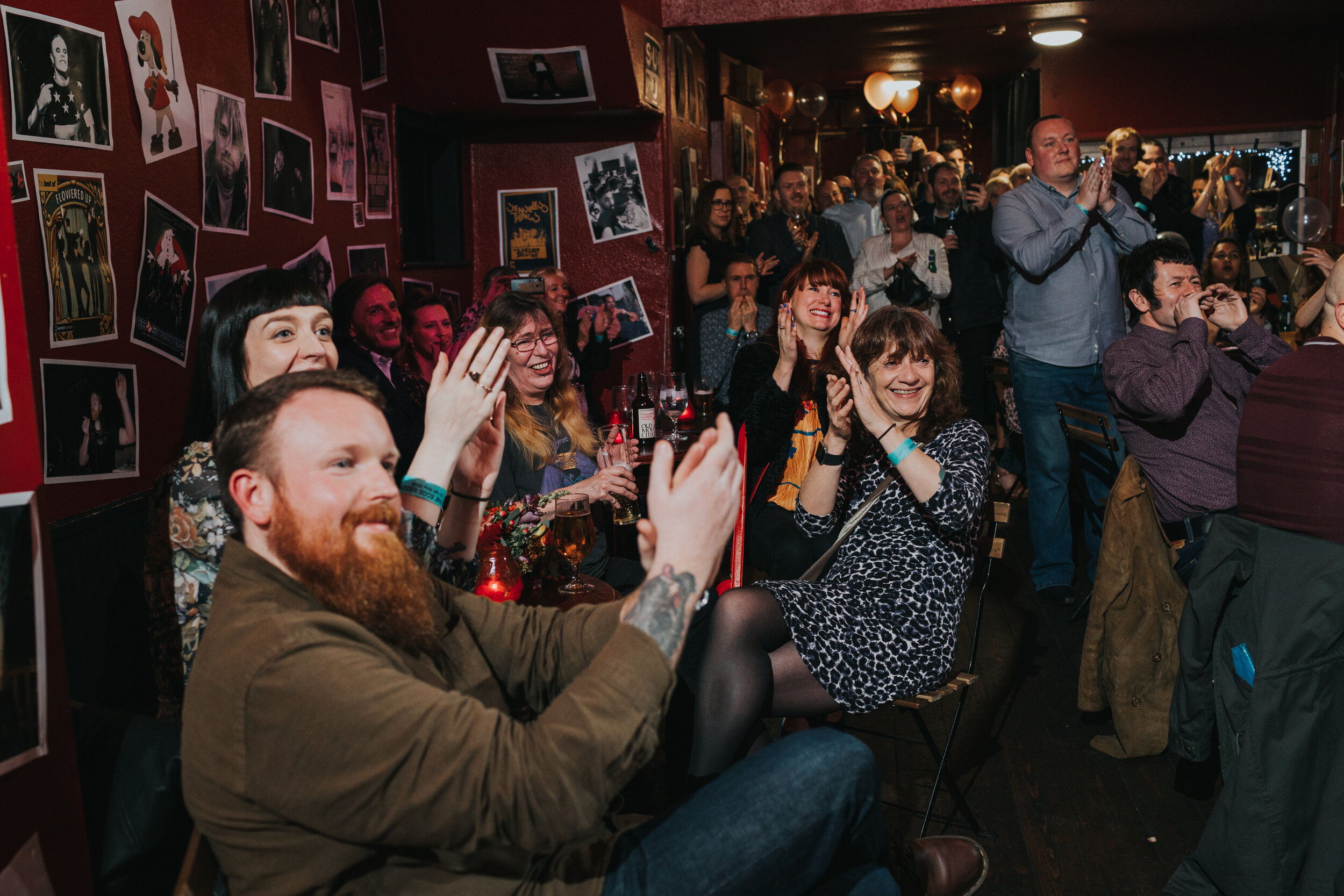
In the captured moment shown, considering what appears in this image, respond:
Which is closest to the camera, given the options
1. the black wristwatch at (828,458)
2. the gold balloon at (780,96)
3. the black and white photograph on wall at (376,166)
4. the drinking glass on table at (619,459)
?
the drinking glass on table at (619,459)

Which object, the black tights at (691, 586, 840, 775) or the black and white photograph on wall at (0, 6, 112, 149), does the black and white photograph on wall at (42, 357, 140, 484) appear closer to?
the black and white photograph on wall at (0, 6, 112, 149)

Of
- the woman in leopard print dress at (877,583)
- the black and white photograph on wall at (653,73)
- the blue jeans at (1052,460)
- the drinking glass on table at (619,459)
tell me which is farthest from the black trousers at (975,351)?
the drinking glass on table at (619,459)

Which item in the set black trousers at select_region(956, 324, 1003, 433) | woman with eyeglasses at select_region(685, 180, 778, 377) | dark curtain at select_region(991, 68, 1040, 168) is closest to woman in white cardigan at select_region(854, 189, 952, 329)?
black trousers at select_region(956, 324, 1003, 433)

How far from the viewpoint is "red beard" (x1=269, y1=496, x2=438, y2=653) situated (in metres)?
1.26

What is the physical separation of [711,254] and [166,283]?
3214mm

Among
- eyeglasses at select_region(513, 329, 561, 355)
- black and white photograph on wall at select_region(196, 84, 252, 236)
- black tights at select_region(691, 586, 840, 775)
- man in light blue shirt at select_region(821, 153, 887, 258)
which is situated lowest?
black tights at select_region(691, 586, 840, 775)

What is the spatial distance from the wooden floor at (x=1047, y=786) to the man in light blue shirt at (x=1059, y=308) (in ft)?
1.95

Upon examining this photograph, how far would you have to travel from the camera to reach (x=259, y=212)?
119 inches

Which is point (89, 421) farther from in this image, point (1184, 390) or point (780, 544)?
point (1184, 390)

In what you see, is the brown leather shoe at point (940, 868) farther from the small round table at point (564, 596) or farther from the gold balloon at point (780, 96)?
the gold balloon at point (780, 96)

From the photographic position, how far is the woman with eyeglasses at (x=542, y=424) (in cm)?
282

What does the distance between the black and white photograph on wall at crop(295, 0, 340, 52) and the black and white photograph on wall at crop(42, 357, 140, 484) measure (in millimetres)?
1560

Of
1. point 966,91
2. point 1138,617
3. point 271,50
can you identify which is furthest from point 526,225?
point 966,91

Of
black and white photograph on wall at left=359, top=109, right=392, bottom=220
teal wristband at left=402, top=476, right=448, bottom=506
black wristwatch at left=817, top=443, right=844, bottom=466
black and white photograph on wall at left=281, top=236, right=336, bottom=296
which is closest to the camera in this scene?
teal wristband at left=402, top=476, right=448, bottom=506
